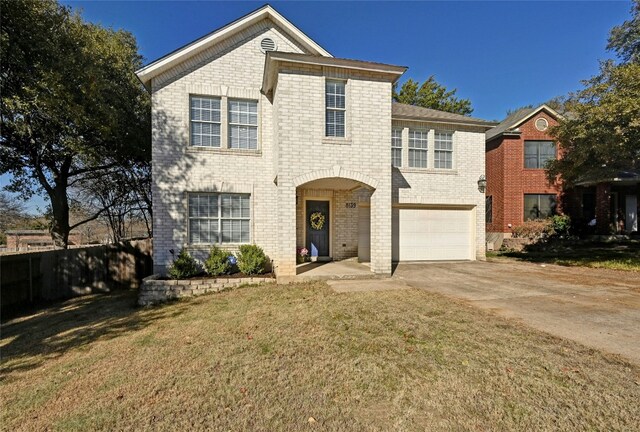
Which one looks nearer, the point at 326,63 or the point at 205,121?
the point at 326,63

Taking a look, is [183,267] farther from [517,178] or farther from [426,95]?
[426,95]

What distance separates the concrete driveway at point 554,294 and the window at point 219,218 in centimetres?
548

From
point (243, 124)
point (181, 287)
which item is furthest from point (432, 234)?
point (181, 287)

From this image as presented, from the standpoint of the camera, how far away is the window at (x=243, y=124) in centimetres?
1006

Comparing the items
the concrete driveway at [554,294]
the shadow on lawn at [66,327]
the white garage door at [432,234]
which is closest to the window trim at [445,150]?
the white garage door at [432,234]

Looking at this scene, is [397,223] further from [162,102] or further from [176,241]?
[162,102]

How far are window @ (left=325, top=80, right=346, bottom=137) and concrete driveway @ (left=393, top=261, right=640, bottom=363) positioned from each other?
4.91 metres

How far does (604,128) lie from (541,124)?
8.09m

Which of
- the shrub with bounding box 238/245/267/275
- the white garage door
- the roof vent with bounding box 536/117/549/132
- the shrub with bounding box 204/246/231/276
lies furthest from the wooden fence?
the roof vent with bounding box 536/117/549/132

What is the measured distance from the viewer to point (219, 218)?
9.91m

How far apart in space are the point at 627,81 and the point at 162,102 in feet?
49.3

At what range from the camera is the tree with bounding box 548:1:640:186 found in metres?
9.46

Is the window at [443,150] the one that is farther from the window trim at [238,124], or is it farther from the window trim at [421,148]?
the window trim at [238,124]

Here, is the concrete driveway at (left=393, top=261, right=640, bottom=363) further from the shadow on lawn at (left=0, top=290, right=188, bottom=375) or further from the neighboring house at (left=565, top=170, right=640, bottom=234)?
the neighboring house at (left=565, top=170, right=640, bottom=234)
